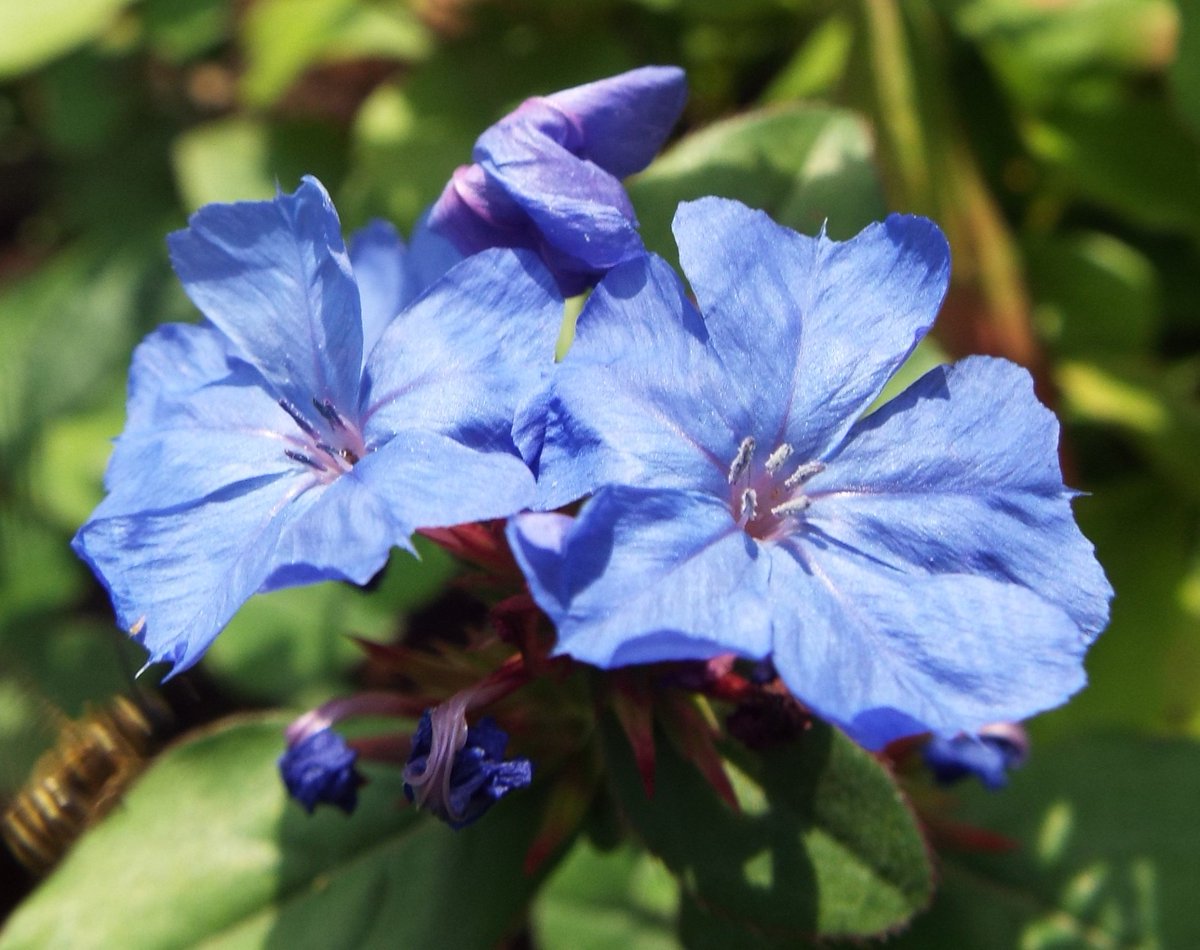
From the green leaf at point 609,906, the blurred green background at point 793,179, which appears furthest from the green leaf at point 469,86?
the green leaf at point 609,906

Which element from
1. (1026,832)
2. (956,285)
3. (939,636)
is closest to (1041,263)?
(956,285)

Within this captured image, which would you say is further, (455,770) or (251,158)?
(251,158)

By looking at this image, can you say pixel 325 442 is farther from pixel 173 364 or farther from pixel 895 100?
pixel 895 100

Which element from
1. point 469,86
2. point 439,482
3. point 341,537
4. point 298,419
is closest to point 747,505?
point 439,482

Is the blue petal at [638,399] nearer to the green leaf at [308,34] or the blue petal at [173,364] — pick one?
the blue petal at [173,364]

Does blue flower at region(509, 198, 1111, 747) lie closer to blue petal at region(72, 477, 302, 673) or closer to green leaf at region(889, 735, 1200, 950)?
blue petal at region(72, 477, 302, 673)

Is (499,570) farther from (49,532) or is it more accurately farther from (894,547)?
(49,532)

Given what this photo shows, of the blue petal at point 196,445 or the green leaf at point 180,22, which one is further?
the green leaf at point 180,22
